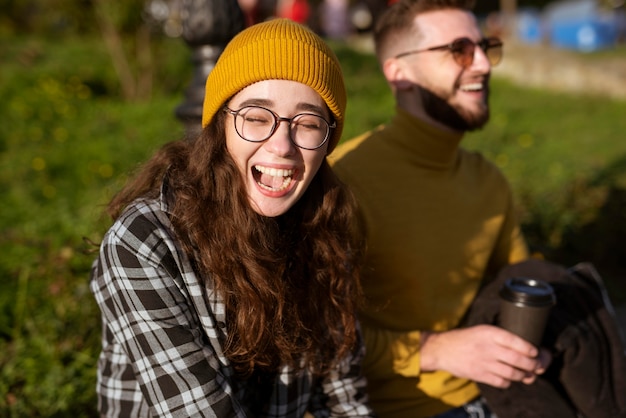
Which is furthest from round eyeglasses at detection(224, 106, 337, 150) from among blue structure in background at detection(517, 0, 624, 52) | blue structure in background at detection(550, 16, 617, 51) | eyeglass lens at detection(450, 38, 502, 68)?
blue structure in background at detection(550, 16, 617, 51)

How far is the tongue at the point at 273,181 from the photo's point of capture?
1601mm

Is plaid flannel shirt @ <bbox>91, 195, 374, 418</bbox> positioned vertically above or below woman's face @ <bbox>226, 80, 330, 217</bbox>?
below

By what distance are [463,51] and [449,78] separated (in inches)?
4.7

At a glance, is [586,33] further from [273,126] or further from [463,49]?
[273,126]

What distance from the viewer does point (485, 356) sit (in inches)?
78.9

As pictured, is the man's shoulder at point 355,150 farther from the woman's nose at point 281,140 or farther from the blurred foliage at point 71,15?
the blurred foliage at point 71,15

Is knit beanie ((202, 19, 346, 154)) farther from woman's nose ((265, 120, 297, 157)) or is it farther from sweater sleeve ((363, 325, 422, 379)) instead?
sweater sleeve ((363, 325, 422, 379))

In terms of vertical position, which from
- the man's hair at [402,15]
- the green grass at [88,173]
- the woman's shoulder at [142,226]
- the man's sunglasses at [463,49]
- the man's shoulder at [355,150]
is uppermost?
the man's hair at [402,15]

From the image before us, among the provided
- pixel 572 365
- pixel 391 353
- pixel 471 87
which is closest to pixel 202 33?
pixel 471 87

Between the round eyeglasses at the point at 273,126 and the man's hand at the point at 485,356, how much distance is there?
91 centimetres

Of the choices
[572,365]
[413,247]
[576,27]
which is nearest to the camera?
[572,365]

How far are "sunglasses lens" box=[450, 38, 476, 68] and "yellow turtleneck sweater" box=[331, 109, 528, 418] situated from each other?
285 mm

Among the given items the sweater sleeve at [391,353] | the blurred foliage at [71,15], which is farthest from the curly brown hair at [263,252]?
the blurred foliage at [71,15]

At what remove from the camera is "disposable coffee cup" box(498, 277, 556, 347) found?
1870 millimetres
